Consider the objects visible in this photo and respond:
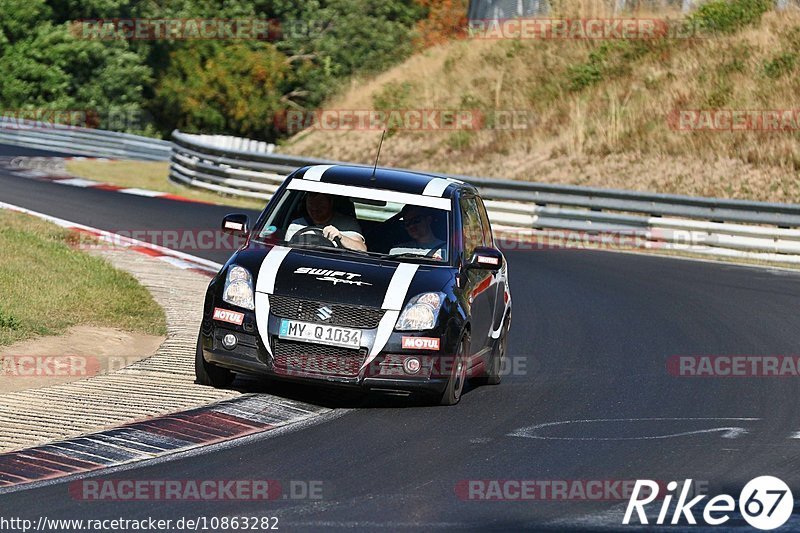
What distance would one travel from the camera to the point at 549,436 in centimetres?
905

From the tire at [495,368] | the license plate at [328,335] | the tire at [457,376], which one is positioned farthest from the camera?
the tire at [495,368]

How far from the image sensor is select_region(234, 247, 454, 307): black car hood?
9.48 meters

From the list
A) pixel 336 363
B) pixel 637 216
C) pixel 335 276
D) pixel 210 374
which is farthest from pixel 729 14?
pixel 336 363

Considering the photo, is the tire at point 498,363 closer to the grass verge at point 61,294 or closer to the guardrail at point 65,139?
the grass verge at point 61,294

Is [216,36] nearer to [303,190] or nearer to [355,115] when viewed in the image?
[355,115]

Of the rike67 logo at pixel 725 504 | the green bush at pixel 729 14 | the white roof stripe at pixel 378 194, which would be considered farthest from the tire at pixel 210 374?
the green bush at pixel 729 14

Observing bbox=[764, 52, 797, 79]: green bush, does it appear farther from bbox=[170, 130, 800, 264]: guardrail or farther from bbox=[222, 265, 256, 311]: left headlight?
bbox=[222, 265, 256, 311]: left headlight

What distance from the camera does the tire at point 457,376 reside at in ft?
32.2

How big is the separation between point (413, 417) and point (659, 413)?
1.87m

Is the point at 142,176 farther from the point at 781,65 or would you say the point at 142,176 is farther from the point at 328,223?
the point at 328,223

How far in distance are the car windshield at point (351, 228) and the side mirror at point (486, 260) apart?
221 mm

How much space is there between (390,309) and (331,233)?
4.10ft

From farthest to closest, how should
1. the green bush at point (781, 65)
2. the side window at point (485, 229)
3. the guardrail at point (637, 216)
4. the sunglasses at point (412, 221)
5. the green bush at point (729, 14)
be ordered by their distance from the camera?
the green bush at point (729, 14) < the green bush at point (781, 65) < the guardrail at point (637, 216) < the side window at point (485, 229) < the sunglasses at point (412, 221)

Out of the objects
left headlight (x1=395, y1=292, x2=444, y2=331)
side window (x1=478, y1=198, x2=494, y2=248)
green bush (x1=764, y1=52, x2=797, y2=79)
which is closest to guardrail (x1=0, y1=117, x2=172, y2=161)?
green bush (x1=764, y1=52, x2=797, y2=79)
